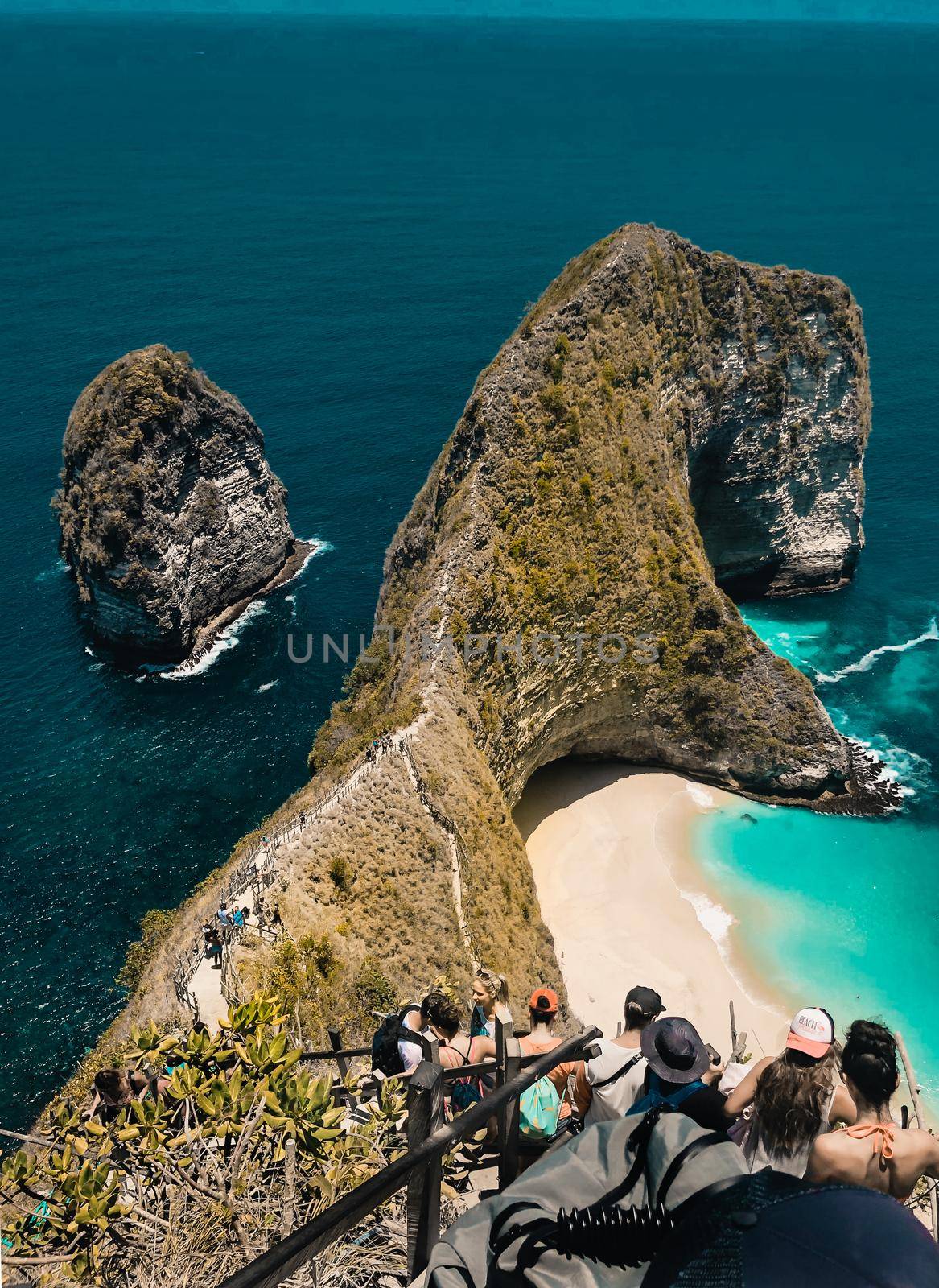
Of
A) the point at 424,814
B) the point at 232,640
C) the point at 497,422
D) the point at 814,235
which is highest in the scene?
the point at 814,235

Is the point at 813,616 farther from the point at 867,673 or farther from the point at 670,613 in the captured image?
the point at 670,613

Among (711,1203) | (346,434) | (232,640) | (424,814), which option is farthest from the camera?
(346,434)

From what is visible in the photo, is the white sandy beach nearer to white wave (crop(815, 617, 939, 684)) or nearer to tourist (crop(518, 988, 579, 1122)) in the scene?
white wave (crop(815, 617, 939, 684))

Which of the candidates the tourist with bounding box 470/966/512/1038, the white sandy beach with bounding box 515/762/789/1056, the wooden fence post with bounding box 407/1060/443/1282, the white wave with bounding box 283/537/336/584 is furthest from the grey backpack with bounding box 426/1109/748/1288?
the white wave with bounding box 283/537/336/584

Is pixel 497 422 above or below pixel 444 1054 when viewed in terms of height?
above

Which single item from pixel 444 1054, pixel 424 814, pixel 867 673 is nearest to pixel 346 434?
pixel 867 673

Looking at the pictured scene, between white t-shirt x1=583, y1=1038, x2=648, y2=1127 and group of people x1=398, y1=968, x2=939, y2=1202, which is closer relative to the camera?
group of people x1=398, y1=968, x2=939, y2=1202

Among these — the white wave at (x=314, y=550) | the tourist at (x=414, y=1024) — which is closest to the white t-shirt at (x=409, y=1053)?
the tourist at (x=414, y=1024)

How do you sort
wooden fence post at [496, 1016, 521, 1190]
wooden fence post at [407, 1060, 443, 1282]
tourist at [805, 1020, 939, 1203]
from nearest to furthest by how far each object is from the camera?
1. wooden fence post at [407, 1060, 443, 1282]
2. tourist at [805, 1020, 939, 1203]
3. wooden fence post at [496, 1016, 521, 1190]
